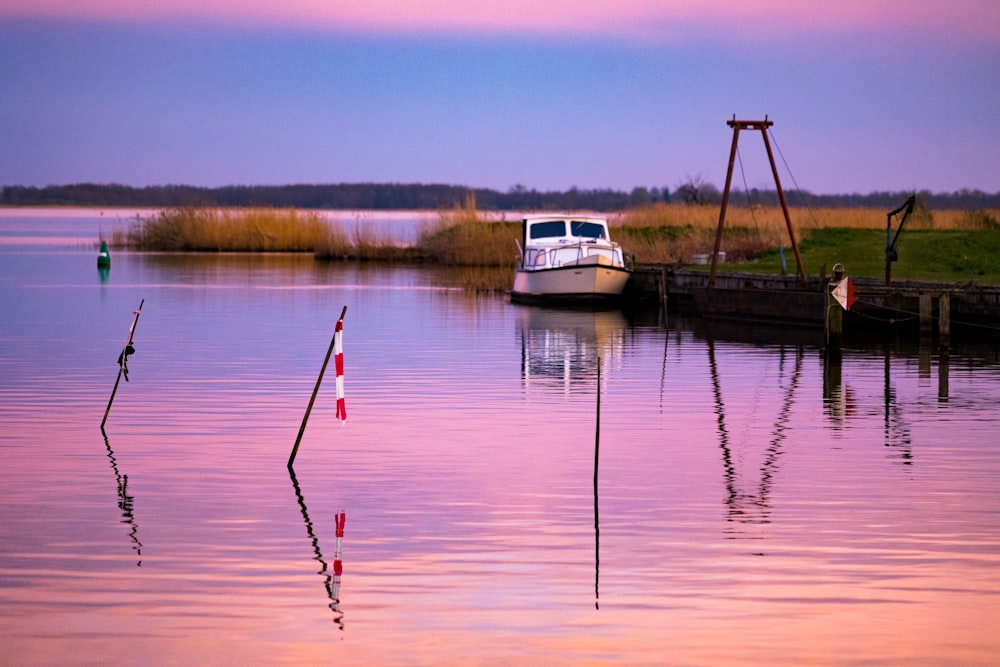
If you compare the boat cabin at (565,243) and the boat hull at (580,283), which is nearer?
the boat hull at (580,283)

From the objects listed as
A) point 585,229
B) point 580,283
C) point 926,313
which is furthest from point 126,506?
point 585,229

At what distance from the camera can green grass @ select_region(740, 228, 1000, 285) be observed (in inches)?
1711

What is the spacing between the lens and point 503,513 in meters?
13.9

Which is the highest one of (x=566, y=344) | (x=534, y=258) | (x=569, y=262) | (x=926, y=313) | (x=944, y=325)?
(x=534, y=258)

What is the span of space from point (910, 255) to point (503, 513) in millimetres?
35745

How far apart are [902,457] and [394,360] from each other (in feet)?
48.0

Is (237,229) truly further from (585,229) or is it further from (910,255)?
(910,255)

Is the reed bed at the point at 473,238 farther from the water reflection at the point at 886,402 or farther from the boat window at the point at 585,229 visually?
the water reflection at the point at 886,402

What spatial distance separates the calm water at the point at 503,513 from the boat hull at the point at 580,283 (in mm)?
17295

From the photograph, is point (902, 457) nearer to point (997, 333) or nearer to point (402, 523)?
point (402, 523)

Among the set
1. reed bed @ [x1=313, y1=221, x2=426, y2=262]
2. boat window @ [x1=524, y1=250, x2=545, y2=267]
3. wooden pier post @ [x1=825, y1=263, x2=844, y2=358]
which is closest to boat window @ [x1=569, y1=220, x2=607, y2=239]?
boat window @ [x1=524, y1=250, x2=545, y2=267]

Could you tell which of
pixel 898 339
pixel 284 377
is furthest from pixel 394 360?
pixel 898 339

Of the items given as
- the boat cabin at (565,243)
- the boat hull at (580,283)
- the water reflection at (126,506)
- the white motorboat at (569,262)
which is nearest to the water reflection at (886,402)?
the water reflection at (126,506)

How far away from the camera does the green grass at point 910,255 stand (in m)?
43.5
